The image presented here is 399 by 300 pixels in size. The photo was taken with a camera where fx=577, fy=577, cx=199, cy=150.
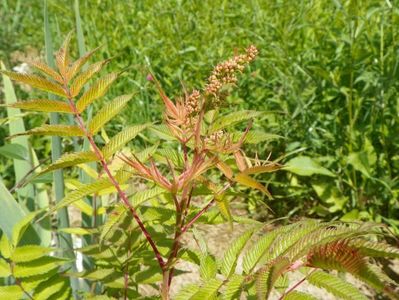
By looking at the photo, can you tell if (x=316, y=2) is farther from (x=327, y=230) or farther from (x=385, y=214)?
(x=327, y=230)

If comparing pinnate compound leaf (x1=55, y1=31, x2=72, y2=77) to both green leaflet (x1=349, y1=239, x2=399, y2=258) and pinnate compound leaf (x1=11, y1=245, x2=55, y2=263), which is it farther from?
green leaflet (x1=349, y1=239, x2=399, y2=258)

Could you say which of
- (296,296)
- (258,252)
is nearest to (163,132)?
(258,252)

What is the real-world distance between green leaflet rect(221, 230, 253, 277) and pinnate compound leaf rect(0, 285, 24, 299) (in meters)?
0.45

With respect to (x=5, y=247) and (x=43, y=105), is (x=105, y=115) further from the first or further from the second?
(x=5, y=247)

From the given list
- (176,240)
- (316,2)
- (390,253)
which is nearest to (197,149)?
(176,240)

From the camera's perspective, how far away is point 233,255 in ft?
3.18

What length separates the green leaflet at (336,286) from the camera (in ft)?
2.41

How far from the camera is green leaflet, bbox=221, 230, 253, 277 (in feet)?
3.14

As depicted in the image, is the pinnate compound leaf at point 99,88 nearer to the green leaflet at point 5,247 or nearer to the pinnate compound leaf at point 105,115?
the pinnate compound leaf at point 105,115

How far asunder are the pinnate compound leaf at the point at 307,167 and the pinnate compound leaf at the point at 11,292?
4.62ft

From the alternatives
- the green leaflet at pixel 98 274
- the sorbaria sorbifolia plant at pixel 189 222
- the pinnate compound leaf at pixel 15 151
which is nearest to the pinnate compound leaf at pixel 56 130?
the sorbaria sorbifolia plant at pixel 189 222

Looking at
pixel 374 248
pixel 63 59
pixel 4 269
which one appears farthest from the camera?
pixel 4 269

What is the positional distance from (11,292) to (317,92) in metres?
1.77

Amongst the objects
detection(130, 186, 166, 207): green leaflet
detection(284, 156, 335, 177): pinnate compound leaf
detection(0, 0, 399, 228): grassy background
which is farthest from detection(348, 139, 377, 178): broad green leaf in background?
detection(130, 186, 166, 207): green leaflet
